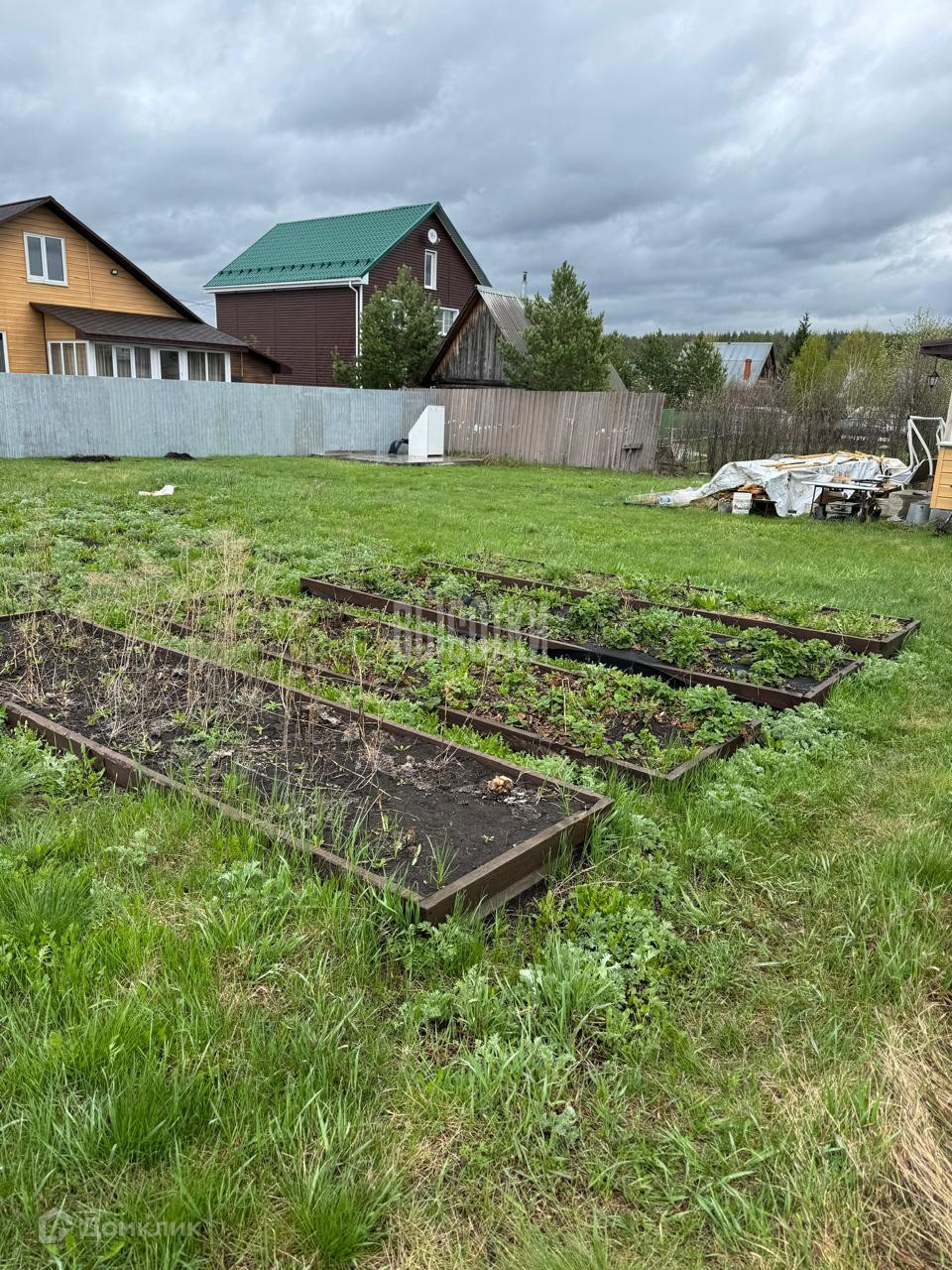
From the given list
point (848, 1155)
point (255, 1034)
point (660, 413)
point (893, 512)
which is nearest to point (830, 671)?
point (848, 1155)

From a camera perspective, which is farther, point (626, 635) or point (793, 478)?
point (793, 478)

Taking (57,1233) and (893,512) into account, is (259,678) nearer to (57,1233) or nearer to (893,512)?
(57,1233)

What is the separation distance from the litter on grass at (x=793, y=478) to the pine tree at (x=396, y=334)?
1407cm

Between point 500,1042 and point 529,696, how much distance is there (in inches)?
94.6

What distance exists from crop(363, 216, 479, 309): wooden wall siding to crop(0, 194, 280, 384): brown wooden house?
22.7 feet

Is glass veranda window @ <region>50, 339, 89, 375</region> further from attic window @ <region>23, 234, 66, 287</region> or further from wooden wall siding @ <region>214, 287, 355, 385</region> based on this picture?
wooden wall siding @ <region>214, 287, 355, 385</region>

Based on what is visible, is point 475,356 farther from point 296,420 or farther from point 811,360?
point 811,360

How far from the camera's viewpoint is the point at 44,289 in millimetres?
22812

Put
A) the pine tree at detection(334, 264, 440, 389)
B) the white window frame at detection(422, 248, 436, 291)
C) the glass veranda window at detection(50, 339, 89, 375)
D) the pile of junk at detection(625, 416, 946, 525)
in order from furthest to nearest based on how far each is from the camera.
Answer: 1. the white window frame at detection(422, 248, 436, 291)
2. the pine tree at detection(334, 264, 440, 389)
3. the glass veranda window at detection(50, 339, 89, 375)
4. the pile of junk at detection(625, 416, 946, 525)

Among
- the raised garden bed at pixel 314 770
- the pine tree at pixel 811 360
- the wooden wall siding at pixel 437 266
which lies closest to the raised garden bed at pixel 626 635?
the raised garden bed at pixel 314 770

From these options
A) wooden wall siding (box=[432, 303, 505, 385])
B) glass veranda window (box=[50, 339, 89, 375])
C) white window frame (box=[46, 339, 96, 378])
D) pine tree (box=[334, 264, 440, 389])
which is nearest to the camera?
white window frame (box=[46, 339, 96, 378])

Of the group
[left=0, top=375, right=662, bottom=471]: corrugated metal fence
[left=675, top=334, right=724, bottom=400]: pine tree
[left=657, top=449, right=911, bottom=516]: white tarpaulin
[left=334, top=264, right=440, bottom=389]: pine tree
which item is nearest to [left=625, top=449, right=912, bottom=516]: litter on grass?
[left=657, top=449, right=911, bottom=516]: white tarpaulin

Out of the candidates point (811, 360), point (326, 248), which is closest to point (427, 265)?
point (326, 248)

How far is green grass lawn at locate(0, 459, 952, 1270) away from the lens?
61.9 inches
